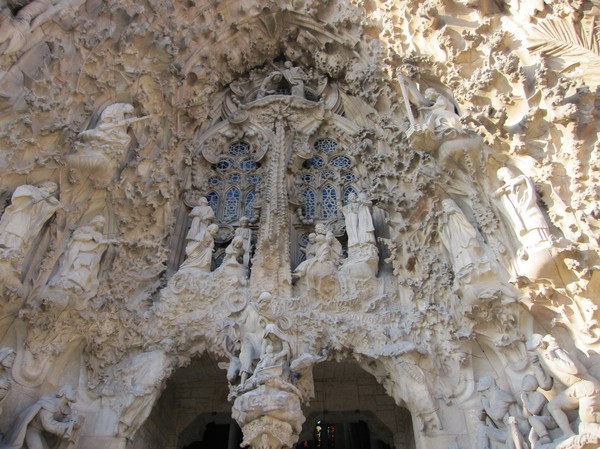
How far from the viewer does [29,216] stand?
559 centimetres

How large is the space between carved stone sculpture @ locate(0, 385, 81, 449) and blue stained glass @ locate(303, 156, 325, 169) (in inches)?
191

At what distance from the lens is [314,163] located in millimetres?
8656

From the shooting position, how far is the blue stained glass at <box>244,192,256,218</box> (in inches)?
312

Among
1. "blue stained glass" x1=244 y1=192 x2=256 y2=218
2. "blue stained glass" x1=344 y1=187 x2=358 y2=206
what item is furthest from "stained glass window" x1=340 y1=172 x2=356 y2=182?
"blue stained glass" x1=244 y1=192 x2=256 y2=218

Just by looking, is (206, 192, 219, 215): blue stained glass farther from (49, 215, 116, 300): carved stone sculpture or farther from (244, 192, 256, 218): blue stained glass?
(49, 215, 116, 300): carved stone sculpture

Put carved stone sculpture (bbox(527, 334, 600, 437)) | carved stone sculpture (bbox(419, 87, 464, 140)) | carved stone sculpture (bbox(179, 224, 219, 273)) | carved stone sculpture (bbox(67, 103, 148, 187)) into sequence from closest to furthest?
carved stone sculpture (bbox(527, 334, 600, 437)) < carved stone sculpture (bbox(67, 103, 148, 187)) < carved stone sculpture (bbox(419, 87, 464, 140)) < carved stone sculpture (bbox(179, 224, 219, 273))

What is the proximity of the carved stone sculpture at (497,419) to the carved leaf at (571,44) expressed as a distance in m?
3.46

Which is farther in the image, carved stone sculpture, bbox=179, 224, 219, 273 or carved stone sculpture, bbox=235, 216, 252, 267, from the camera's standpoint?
carved stone sculpture, bbox=235, 216, 252, 267

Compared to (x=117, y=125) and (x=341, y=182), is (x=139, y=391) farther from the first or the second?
(x=341, y=182)

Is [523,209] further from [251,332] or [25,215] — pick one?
[25,215]

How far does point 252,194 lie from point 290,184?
0.65m

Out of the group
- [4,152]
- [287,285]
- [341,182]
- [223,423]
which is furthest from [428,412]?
[4,152]

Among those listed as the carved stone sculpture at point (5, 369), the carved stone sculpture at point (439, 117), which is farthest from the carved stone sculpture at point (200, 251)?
the carved stone sculpture at point (439, 117)

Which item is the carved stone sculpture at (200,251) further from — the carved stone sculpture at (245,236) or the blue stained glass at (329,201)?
the blue stained glass at (329,201)
